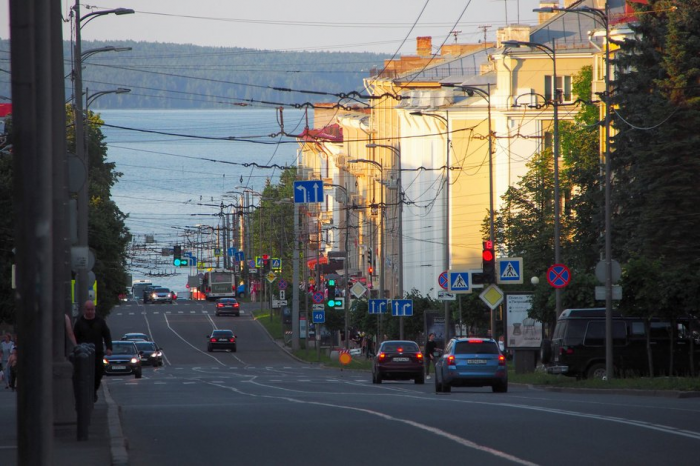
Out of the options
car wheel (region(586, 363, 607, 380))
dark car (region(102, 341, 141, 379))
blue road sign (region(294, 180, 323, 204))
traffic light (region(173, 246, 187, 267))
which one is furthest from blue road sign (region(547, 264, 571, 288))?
traffic light (region(173, 246, 187, 267))

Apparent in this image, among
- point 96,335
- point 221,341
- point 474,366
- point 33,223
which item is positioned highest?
point 33,223

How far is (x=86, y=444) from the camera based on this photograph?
47.2ft

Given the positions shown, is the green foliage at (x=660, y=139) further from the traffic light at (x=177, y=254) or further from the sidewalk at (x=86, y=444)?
the traffic light at (x=177, y=254)

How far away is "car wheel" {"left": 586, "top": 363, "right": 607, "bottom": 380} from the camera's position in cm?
3487

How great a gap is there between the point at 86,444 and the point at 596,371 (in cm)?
2275

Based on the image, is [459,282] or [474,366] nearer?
[474,366]

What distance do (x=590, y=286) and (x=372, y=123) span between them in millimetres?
61583

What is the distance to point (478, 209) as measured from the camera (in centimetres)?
7881

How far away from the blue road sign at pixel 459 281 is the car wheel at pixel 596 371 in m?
9.86

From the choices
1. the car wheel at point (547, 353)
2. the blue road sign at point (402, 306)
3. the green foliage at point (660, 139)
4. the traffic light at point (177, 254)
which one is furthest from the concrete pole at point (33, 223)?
the traffic light at point (177, 254)

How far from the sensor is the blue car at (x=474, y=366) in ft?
103

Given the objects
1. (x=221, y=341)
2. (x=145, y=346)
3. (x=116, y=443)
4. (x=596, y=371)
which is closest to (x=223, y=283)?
(x=221, y=341)

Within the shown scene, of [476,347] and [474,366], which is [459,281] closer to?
[476,347]

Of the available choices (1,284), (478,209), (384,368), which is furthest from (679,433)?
(478,209)
